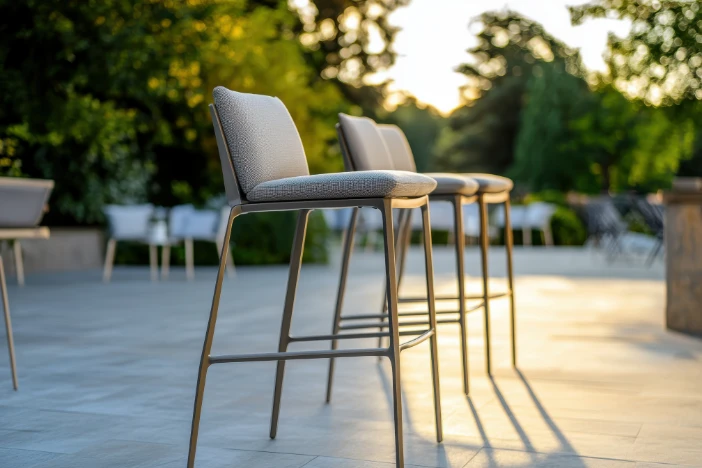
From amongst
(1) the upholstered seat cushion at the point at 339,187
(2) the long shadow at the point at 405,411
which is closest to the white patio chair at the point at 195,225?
(2) the long shadow at the point at 405,411

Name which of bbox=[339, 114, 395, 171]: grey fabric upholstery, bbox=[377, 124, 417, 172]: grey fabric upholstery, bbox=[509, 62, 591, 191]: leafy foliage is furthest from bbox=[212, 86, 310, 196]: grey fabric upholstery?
bbox=[509, 62, 591, 191]: leafy foliage

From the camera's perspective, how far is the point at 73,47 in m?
8.72

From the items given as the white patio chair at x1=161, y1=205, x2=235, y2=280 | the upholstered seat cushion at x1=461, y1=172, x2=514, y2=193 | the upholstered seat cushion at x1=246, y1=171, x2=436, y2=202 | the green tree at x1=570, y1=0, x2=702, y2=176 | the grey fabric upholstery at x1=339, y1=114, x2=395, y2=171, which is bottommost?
the white patio chair at x1=161, y1=205, x2=235, y2=280

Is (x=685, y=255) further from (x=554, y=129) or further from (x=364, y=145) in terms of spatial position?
(x=554, y=129)

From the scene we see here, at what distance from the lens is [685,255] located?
17.6 ft

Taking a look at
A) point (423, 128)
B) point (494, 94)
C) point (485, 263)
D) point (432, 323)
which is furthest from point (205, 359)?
point (423, 128)

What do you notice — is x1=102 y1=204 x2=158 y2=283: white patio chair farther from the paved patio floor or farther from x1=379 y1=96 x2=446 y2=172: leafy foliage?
x1=379 y1=96 x2=446 y2=172: leafy foliage

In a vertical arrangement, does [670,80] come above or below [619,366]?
above

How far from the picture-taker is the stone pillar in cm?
533

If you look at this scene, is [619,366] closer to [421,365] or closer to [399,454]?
[421,365]

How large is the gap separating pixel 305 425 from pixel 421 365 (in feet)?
4.49

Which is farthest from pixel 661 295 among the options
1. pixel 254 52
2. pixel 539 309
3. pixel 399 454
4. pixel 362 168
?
pixel 254 52

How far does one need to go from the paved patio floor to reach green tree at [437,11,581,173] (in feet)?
109

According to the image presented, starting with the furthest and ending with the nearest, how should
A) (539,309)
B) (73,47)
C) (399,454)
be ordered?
(73,47) < (539,309) < (399,454)
